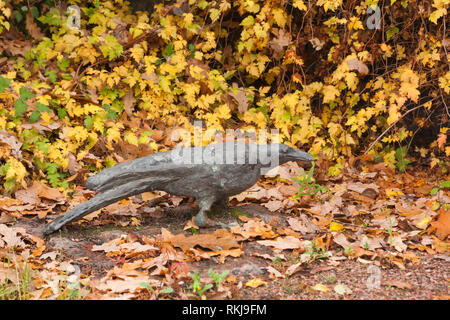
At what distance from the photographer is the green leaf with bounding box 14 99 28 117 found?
14.9 ft

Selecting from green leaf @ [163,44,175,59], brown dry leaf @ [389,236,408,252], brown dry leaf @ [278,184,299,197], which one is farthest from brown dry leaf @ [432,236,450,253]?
green leaf @ [163,44,175,59]

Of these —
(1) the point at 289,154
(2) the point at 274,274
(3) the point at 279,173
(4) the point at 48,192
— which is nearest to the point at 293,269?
(2) the point at 274,274

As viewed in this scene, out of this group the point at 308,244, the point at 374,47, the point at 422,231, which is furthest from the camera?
the point at 374,47

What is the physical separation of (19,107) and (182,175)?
2.18 meters

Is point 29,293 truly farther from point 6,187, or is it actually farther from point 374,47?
point 374,47

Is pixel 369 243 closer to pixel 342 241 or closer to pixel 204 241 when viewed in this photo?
pixel 342 241

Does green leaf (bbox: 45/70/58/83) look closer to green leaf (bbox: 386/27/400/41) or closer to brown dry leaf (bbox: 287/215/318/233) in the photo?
brown dry leaf (bbox: 287/215/318/233)

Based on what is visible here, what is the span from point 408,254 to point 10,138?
11.7 feet

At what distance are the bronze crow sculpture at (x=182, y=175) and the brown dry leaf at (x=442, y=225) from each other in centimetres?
138

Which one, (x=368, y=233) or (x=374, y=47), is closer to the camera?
(x=368, y=233)

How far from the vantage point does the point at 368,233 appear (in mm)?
3553
